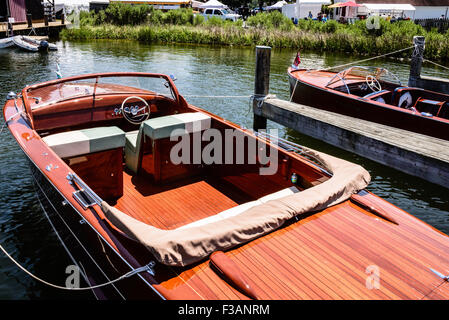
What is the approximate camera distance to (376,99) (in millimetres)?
7918

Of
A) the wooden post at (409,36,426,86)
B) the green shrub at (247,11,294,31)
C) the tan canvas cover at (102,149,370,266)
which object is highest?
the green shrub at (247,11,294,31)

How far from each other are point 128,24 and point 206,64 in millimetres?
12800

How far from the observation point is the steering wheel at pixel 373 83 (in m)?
→ 8.32

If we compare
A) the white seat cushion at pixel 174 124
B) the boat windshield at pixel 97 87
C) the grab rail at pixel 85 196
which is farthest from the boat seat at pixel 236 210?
the boat windshield at pixel 97 87

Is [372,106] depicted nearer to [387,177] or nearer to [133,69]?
[387,177]

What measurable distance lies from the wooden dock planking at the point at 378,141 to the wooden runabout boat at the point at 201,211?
195 centimetres

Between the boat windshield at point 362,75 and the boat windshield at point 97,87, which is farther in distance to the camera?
the boat windshield at point 362,75

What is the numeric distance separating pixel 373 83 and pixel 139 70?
966 centimetres

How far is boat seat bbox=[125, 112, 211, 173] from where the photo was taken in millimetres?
4492

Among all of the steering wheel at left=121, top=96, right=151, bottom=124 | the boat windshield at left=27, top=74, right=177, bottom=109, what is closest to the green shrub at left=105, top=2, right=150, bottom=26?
the boat windshield at left=27, top=74, right=177, bottom=109

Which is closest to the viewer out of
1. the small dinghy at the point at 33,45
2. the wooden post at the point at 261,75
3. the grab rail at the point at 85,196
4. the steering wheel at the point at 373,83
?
the grab rail at the point at 85,196

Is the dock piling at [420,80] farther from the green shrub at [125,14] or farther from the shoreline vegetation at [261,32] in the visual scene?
the green shrub at [125,14]

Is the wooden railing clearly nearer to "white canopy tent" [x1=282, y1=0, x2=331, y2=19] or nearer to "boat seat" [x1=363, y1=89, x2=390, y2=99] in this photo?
"white canopy tent" [x1=282, y1=0, x2=331, y2=19]

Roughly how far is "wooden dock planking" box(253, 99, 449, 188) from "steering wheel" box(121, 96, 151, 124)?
2.82 metres
